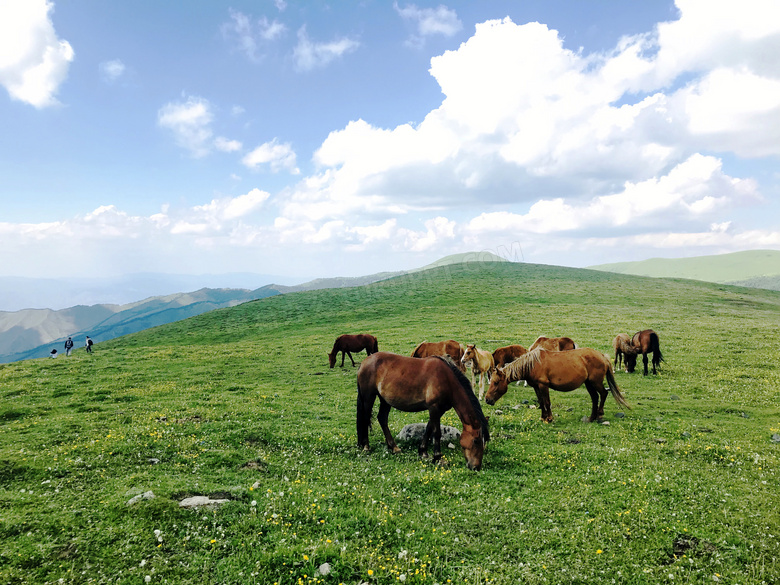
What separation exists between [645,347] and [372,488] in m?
19.9

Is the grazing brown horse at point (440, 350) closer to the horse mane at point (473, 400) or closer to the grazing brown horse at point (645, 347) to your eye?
the horse mane at point (473, 400)

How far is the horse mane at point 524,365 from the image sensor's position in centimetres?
1433

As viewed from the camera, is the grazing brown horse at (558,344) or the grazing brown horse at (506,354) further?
→ the grazing brown horse at (506,354)

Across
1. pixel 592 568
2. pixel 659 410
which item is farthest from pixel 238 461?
pixel 659 410

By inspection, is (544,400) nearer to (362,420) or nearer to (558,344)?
(558,344)

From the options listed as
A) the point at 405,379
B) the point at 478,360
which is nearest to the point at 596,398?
the point at 478,360

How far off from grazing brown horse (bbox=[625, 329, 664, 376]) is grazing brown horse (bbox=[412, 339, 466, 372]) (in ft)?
35.0

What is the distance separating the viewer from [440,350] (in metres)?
20.2

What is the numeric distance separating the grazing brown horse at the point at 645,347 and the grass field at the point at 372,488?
129cm

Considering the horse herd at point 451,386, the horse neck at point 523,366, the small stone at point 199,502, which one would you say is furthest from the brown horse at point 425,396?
the horse neck at point 523,366

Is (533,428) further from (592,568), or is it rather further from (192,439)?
(192,439)

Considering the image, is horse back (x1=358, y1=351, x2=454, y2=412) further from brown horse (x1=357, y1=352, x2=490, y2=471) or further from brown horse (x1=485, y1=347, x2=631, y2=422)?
brown horse (x1=485, y1=347, x2=631, y2=422)

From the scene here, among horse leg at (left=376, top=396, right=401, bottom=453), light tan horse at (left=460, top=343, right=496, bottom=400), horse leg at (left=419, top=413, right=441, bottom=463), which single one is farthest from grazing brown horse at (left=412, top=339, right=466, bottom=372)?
horse leg at (left=419, top=413, right=441, bottom=463)

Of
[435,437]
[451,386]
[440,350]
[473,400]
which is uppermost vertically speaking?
[451,386]
